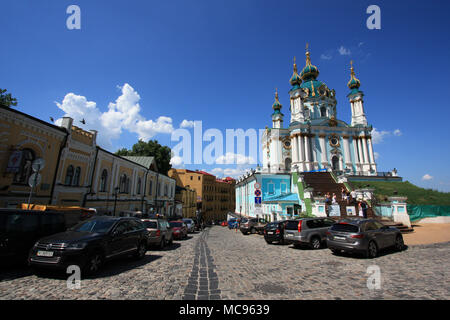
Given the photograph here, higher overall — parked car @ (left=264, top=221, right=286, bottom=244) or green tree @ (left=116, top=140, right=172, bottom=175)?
green tree @ (left=116, top=140, right=172, bottom=175)

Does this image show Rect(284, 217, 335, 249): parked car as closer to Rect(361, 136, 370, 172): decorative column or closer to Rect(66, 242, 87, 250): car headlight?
Rect(66, 242, 87, 250): car headlight

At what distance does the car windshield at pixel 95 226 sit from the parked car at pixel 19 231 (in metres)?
0.93

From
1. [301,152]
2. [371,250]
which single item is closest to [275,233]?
[371,250]

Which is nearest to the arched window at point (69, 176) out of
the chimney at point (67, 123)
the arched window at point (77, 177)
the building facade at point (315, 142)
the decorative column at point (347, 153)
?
the arched window at point (77, 177)

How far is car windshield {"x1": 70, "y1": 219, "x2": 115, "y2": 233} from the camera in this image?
6.45 metres

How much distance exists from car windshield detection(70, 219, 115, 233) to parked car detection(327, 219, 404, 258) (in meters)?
8.72

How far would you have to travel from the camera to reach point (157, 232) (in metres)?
10.3

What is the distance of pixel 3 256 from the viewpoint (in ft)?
17.6

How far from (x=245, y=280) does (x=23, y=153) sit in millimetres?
13009

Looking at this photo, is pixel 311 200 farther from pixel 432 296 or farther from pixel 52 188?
pixel 52 188

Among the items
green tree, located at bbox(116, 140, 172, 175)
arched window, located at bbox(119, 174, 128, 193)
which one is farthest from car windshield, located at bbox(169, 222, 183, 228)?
green tree, located at bbox(116, 140, 172, 175)

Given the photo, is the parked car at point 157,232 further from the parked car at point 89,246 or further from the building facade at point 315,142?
the building facade at point 315,142
